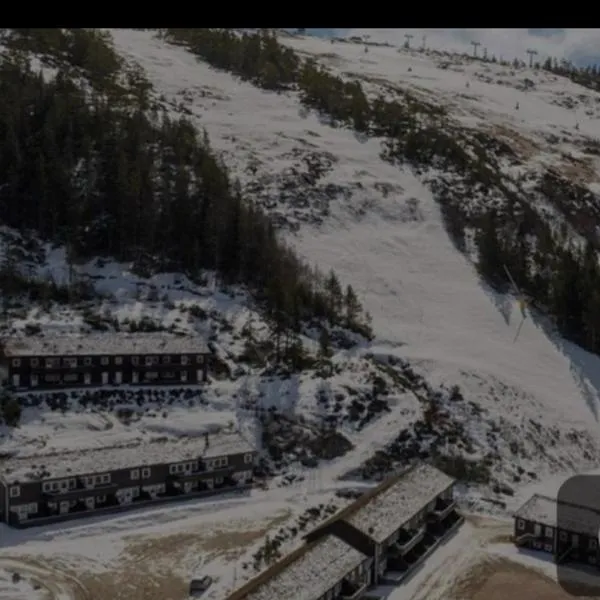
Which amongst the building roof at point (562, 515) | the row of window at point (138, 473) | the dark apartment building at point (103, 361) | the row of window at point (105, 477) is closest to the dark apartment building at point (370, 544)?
the building roof at point (562, 515)

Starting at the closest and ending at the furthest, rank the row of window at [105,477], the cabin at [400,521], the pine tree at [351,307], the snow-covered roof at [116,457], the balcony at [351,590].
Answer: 1. the balcony at [351,590]
2. the cabin at [400,521]
3. the row of window at [105,477]
4. the snow-covered roof at [116,457]
5. the pine tree at [351,307]

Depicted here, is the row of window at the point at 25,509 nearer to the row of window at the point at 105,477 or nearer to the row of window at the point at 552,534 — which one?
the row of window at the point at 105,477

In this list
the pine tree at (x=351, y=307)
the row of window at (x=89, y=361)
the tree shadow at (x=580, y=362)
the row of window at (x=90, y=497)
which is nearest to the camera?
the row of window at (x=90, y=497)

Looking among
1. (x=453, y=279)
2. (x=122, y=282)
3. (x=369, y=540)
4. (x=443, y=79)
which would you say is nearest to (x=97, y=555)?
(x=369, y=540)

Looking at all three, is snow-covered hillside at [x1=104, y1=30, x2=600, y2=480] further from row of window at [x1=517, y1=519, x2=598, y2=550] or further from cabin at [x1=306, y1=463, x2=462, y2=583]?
cabin at [x1=306, y1=463, x2=462, y2=583]

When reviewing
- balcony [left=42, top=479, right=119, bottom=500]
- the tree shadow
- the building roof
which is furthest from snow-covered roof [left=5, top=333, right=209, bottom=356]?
the tree shadow
